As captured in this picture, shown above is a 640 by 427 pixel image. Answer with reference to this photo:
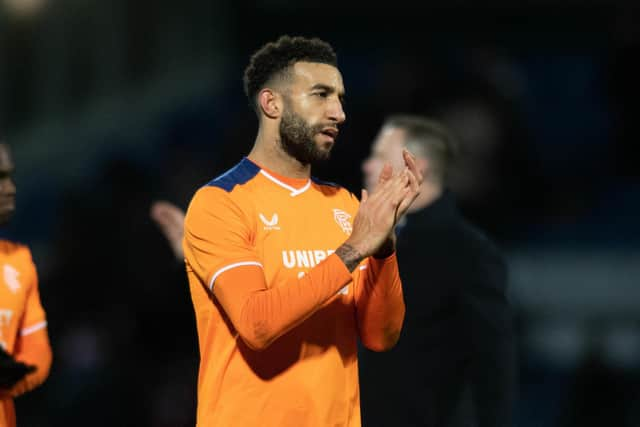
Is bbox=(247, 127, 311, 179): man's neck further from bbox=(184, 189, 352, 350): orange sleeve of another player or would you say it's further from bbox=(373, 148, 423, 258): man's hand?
bbox=(373, 148, 423, 258): man's hand

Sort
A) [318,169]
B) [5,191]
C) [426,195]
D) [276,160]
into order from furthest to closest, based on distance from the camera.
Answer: [318,169] → [426,195] → [5,191] → [276,160]

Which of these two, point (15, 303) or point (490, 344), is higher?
point (15, 303)

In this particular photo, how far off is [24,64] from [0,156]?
7145 millimetres

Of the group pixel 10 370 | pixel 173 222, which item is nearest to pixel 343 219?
pixel 173 222

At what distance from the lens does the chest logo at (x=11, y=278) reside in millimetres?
3645

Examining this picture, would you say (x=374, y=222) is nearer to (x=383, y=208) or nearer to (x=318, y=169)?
(x=383, y=208)

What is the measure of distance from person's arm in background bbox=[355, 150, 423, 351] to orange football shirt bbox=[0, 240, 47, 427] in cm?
122

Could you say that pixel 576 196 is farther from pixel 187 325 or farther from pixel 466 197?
pixel 187 325

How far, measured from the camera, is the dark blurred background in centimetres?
731

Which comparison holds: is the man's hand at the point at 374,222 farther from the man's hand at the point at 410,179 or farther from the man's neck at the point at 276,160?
the man's neck at the point at 276,160

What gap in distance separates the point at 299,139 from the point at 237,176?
237 millimetres

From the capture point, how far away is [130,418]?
22.7 feet

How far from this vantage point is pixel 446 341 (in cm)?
433

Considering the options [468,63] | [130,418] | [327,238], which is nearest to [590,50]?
[468,63]
